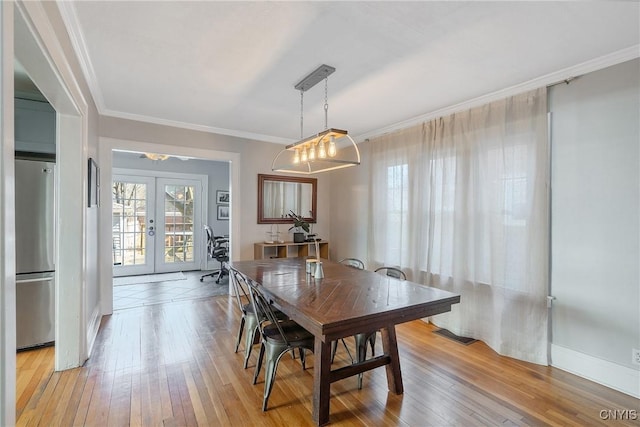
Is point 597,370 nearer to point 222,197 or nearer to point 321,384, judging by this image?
point 321,384

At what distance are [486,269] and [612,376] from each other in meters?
1.15

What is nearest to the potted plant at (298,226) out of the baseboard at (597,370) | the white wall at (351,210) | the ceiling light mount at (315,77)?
the white wall at (351,210)

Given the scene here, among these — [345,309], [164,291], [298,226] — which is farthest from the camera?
[298,226]

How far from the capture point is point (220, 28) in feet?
6.46

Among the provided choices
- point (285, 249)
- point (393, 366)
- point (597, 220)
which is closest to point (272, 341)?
point (393, 366)

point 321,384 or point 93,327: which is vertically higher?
point 321,384

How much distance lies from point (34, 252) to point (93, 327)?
2.98 feet

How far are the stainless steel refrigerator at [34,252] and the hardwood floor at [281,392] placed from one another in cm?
24

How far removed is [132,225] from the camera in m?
6.05

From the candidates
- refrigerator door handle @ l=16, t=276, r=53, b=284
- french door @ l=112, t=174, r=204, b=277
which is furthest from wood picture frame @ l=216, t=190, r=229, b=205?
refrigerator door handle @ l=16, t=276, r=53, b=284

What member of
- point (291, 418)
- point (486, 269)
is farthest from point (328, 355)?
point (486, 269)

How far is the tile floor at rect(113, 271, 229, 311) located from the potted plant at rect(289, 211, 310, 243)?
4.69ft

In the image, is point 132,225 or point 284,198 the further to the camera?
point 132,225

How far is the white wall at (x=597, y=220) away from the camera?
2191 millimetres
